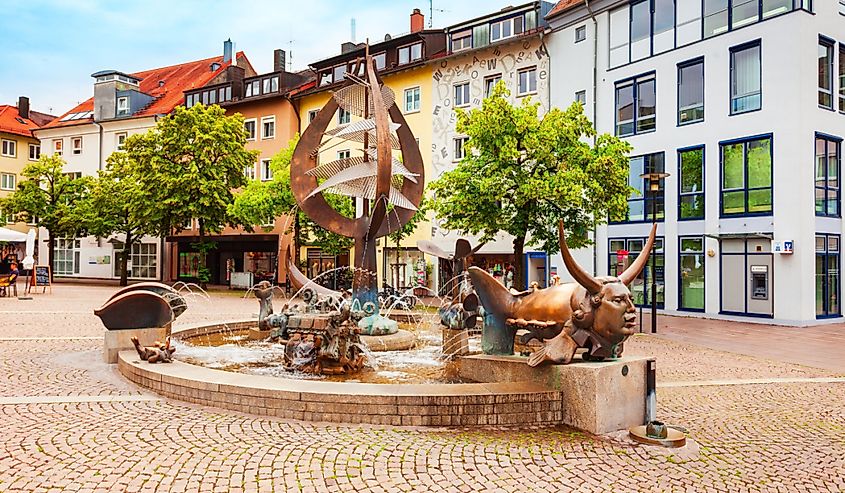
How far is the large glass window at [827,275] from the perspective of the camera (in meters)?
23.0

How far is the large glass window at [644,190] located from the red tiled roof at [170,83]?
108ft

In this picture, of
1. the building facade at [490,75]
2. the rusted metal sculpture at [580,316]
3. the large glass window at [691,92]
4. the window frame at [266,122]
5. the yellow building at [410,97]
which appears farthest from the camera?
the window frame at [266,122]

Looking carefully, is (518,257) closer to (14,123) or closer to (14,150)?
(14,150)

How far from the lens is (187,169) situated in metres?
35.4

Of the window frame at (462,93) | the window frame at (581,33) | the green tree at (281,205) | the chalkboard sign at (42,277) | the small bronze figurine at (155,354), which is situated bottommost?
the small bronze figurine at (155,354)

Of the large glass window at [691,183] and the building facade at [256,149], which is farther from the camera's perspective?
the building facade at [256,149]

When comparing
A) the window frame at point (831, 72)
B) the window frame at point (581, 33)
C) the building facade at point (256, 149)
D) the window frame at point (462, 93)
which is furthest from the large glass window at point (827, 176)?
the building facade at point (256, 149)

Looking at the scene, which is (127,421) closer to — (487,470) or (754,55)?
(487,470)

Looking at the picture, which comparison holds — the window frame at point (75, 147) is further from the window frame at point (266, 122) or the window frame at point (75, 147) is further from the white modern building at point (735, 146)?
the white modern building at point (735, 146)

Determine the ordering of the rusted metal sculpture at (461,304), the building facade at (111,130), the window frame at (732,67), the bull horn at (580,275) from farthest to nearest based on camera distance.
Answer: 1. the building facade at (111,130)
2. the window frame at (732,67)
3. the rusted metal sculpture at (461,304)
4. the bull horn at (580,275)

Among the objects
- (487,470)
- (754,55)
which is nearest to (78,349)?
(487,470)

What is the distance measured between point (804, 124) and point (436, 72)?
18.8 m

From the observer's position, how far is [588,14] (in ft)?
96.8

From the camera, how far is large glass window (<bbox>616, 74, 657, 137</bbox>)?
27.1 m
